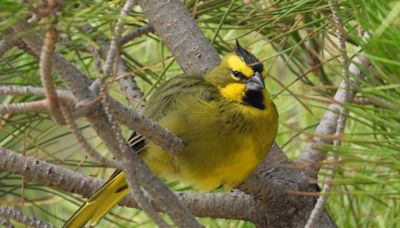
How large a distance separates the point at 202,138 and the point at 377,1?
940mm

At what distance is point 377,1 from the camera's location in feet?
4.15

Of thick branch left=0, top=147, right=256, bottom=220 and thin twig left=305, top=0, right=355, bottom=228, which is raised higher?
thin twig left=305, top=0, right=355, bottom=228

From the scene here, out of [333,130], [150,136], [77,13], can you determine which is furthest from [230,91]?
[77,13]

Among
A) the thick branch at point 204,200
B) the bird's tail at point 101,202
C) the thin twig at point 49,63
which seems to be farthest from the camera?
the bird's tail at point 101,202

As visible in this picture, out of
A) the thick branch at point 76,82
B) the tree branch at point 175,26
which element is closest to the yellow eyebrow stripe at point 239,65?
the tree branch at point 175,26

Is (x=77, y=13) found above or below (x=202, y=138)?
above

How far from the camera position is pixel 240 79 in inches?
91.8

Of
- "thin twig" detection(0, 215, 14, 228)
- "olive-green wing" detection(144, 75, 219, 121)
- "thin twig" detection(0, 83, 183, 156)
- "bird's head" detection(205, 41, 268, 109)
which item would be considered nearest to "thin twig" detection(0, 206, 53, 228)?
"thin twig" detection(0, 215, 14, 228)

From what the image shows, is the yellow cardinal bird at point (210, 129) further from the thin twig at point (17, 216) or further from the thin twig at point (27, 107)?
the thin twig at point (27, 107)

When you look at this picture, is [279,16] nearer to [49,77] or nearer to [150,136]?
[150,136]

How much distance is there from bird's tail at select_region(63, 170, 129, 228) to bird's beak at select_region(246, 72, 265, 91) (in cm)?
41

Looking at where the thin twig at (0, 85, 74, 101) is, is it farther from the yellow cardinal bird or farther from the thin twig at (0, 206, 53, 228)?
the yellow cardinal bird

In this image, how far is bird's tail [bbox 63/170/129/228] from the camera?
2.14 metres

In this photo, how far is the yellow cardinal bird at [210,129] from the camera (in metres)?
2.15
